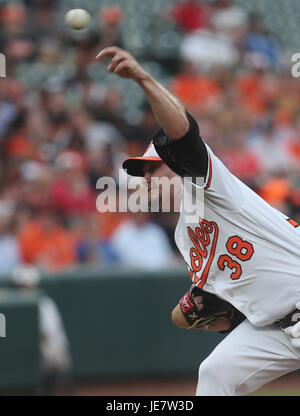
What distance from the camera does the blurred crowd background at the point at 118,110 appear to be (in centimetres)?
834

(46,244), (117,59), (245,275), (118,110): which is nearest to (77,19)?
(117,59)

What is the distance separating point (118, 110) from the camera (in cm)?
995

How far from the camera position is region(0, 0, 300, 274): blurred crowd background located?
8.34 meters

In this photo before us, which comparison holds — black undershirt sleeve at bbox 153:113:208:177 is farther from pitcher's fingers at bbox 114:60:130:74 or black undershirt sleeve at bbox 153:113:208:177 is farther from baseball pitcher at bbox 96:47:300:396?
pitcher's fingers at bbox 114:60:130:74

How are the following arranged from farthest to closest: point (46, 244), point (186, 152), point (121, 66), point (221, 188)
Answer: point (46, 244) → point (221, 188) → point (186, 152) → point (121, 66)

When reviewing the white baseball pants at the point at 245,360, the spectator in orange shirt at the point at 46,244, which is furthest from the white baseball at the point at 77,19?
the spectator in orange shirt at the point at 46,244

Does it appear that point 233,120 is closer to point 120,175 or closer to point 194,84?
point 194,84

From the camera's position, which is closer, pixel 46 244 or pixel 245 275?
pixel 245 275

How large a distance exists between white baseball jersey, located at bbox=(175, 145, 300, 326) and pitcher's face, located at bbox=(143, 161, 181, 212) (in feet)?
0.37

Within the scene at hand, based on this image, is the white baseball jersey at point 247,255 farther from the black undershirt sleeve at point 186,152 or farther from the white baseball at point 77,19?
the white baseball at point 77,19

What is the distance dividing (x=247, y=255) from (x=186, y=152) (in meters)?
0.65

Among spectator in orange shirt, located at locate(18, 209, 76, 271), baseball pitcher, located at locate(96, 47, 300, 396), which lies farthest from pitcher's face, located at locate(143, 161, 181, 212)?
spectator in orange shirt, located at locate(18, 209, 76, 271)

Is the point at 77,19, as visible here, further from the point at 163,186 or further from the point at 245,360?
the point at 245,360

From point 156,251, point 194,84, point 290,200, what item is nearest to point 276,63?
point 194,84
